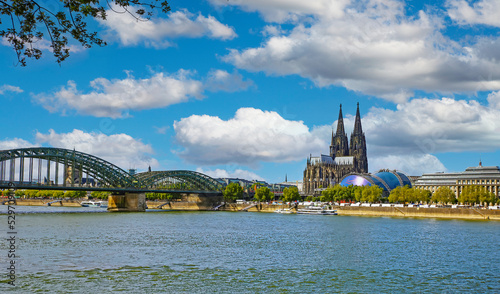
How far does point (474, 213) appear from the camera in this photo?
342 feet

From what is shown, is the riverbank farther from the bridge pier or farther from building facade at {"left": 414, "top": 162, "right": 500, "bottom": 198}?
building facade at {"left": 414, "top": 162, "right": 500, "bottom": 198}

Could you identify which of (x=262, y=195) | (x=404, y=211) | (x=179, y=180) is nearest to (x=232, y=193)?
(x=262, y=195)

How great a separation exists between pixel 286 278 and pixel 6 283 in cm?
1516

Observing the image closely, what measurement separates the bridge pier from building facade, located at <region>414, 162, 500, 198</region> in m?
100.0

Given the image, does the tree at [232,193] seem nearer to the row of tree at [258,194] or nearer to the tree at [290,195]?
the row of tree at [258,194]

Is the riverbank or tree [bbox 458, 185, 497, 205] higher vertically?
tree [bbox 458, 185, 497, 205]

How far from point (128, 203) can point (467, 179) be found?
109833 mm

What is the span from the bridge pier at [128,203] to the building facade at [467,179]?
9998 centimetres

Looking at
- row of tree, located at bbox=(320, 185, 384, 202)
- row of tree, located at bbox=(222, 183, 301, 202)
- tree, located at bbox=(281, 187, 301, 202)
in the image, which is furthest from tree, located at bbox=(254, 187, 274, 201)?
row of tree, located at bbox=(320, 185, 384, 202)

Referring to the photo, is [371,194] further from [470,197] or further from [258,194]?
[258,194]

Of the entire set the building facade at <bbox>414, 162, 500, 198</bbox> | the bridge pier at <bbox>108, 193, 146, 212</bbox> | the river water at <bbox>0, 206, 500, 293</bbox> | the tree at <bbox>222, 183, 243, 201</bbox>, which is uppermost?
the building facade at <bbox>414, 162, 500, 198</bbox>

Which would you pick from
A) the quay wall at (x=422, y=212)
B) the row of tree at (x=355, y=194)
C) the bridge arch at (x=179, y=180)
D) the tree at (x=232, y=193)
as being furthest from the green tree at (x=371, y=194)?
the bridge arch at (x=179, y=180)

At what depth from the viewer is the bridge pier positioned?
136 meters

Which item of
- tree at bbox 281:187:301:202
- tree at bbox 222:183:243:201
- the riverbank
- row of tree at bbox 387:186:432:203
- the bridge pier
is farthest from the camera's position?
tree at bbox 281:187:301:202
